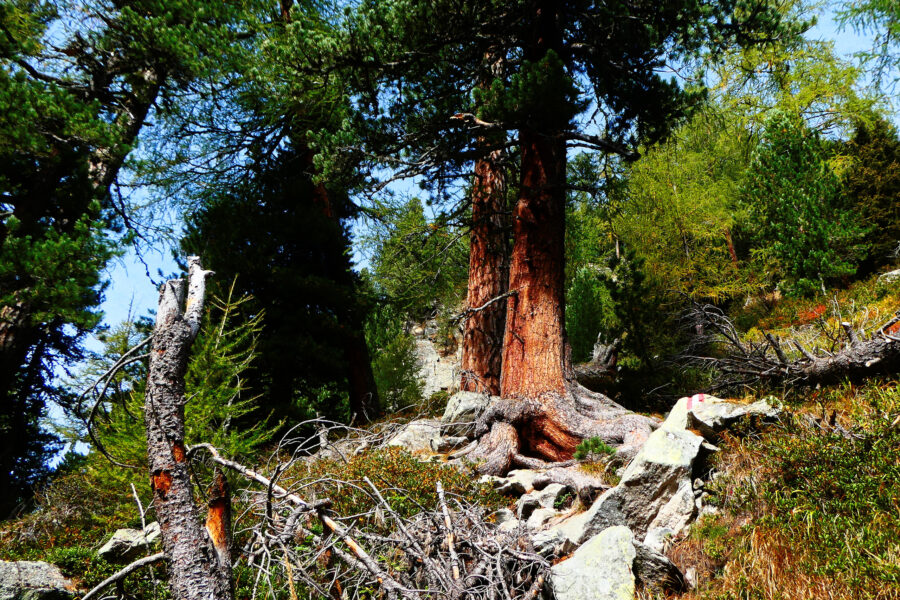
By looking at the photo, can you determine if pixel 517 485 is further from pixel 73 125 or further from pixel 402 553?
pixel 73 125

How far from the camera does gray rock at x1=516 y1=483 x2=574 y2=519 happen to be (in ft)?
14.1

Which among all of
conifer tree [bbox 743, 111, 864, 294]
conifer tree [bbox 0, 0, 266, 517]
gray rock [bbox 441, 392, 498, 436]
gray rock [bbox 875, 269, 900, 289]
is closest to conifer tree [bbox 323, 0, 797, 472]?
gray rock [bbox 441, 392, 498, 436]

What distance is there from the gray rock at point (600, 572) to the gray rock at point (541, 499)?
4.18ft

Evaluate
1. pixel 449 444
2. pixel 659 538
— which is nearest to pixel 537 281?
pixel 449 444

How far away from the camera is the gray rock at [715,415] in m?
4.15

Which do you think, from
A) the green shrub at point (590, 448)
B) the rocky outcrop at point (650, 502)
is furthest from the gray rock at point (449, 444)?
the rocky outcrop at point (650, 502)

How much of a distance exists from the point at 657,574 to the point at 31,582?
483cm

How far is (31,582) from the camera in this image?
384cm

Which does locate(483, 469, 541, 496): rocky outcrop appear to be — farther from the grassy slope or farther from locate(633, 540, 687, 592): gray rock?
locate(633, 540, 687, 592): gray rock

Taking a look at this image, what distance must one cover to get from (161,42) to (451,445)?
711 cm

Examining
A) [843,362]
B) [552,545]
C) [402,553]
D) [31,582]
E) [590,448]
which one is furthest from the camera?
[590,448]

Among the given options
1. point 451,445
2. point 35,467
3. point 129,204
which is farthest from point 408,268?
point 35,467

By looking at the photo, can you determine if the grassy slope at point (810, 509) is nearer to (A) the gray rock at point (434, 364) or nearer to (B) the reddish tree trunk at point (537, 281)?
(B) the reddish tree trunk at point (537, 281)

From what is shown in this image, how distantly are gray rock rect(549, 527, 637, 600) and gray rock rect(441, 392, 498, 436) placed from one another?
11.5ft
